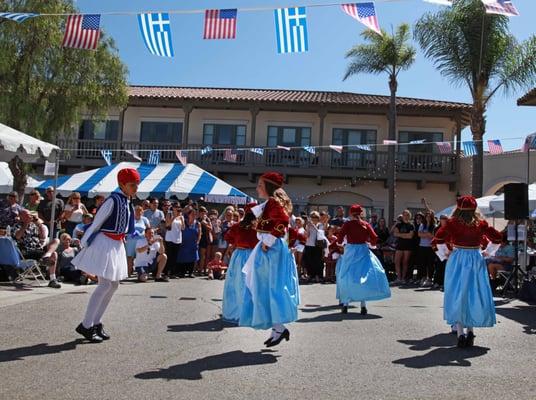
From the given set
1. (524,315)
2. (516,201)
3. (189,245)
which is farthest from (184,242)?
(524,315)

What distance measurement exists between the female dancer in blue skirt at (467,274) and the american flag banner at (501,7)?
526 cm

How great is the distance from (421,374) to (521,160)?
22.7m

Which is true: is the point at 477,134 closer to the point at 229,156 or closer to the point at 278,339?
the point at 229,156

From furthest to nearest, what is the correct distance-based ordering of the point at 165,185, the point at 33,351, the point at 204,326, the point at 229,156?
the point at 229,156
the point at 165,185
the point at 204,326
the point at 33,351

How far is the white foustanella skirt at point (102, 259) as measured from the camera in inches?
249

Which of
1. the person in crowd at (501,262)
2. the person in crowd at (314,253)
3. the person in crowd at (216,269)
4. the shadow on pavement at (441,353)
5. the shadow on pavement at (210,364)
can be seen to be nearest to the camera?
the shadow on pavement at (210,364)

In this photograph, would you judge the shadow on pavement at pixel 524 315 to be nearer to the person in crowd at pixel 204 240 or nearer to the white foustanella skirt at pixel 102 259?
the white foustanella skirt at pixel 102 259

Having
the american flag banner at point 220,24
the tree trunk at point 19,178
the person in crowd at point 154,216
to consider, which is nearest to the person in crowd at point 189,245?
the person in crowd at point 154,216

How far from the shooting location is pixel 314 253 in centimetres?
1627

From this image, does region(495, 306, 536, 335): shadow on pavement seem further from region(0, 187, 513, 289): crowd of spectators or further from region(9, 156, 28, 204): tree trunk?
region(9, 156, 28, 204): tree trunk

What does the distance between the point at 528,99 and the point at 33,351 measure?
2037 cm

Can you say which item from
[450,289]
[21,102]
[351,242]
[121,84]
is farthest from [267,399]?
[121,84]

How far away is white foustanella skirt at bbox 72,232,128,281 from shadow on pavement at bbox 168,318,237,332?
133 cm

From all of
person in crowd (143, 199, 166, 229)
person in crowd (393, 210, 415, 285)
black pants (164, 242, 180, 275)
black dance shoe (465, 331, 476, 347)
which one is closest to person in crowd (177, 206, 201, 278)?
black pants (164, 242, 180, 275)
